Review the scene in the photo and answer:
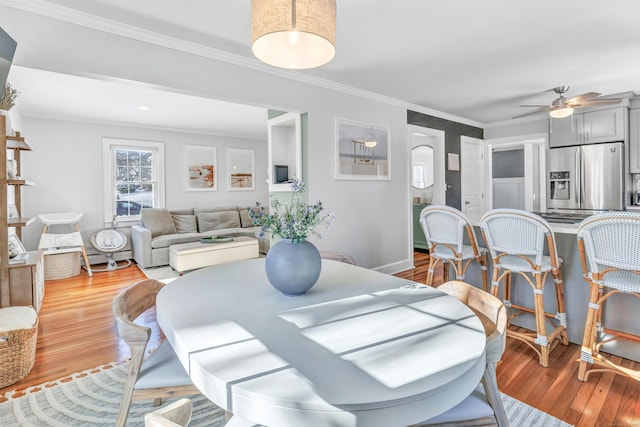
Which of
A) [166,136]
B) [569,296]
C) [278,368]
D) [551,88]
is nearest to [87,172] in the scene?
[166,136]

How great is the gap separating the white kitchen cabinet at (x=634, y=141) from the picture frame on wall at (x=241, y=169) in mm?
6401

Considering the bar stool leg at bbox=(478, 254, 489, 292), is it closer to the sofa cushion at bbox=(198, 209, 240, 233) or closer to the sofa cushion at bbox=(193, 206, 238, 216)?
the sofa cushion at bbox=(198, 209, 240, 233)

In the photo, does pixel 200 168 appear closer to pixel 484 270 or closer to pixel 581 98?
pixel 484 270

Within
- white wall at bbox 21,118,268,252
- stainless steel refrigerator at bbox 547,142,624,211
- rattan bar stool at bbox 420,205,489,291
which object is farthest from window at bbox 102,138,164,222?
stainless steel refrigerator at bbox 547,142,624,211

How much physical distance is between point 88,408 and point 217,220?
15.1 feet

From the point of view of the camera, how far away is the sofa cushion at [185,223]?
5.89 metres

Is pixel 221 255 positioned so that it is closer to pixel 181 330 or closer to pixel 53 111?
pixel 53 111

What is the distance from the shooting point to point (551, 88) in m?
4.09

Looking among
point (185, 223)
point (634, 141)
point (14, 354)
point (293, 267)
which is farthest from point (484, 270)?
point (185, 223)

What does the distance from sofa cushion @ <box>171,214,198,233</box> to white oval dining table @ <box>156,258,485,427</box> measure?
481cm

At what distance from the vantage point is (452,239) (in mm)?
2713

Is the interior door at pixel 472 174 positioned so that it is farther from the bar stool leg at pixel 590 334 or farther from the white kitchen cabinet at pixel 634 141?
the bar stool leg at pixel 590 334

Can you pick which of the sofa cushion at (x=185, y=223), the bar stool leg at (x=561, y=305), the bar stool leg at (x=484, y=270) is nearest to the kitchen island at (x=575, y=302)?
the bar stool leg at (x=561, y=305)

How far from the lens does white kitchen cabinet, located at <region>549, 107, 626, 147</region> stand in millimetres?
4387
